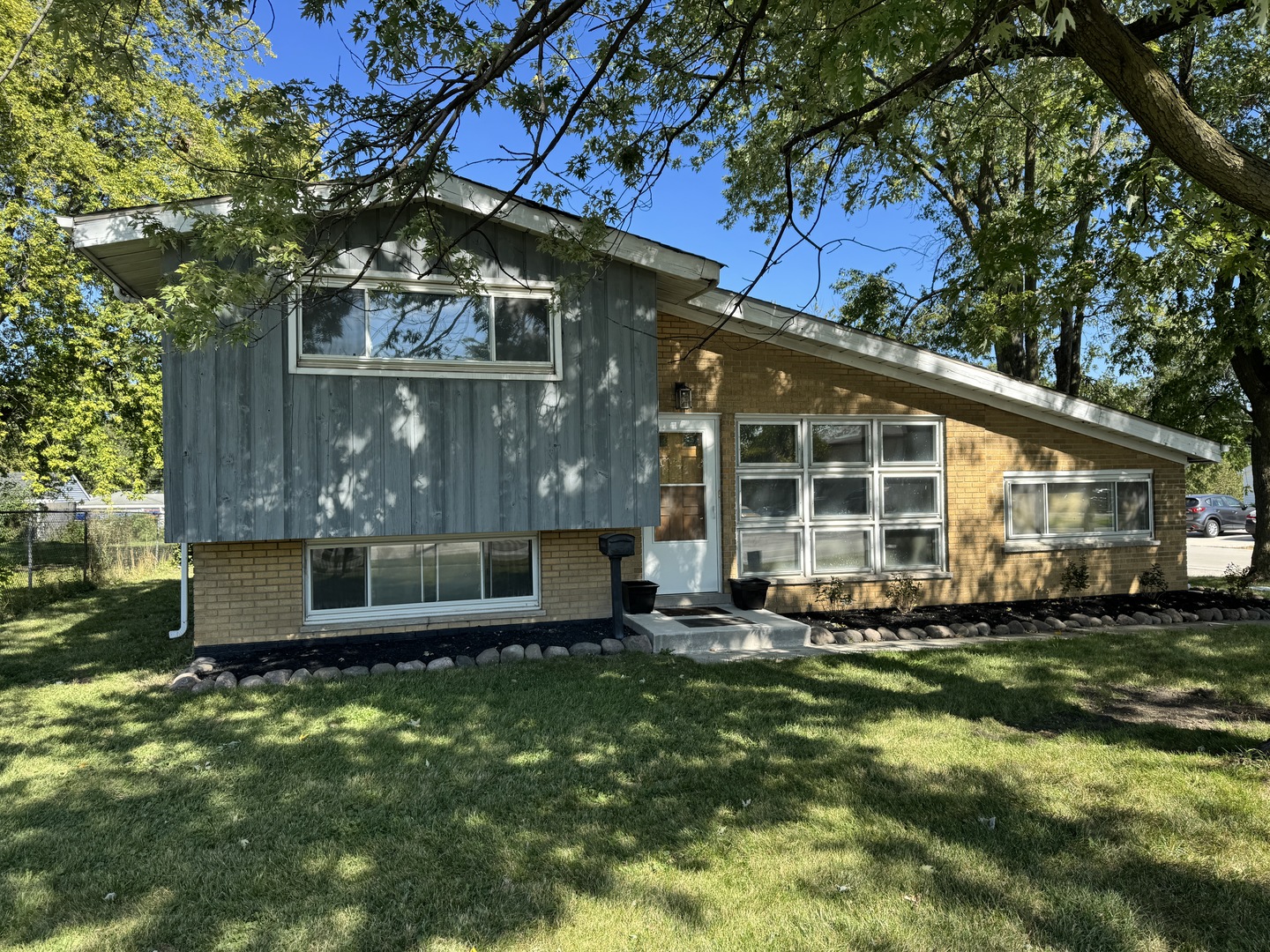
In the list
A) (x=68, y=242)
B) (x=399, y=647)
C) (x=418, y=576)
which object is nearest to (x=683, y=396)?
(x=418, y=576)

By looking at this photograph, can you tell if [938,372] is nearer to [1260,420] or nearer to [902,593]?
[902,593]

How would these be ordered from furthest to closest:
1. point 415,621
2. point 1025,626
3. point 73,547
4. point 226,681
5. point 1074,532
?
point 73,547, point 1074,532, point 1025,626, point 415,621, point 226,681

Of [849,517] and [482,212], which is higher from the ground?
[482,212]

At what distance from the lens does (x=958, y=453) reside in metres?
10.8

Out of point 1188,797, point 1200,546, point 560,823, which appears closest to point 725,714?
point 560,823

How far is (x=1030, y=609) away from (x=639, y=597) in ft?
18.4

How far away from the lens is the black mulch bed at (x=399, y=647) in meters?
7.34

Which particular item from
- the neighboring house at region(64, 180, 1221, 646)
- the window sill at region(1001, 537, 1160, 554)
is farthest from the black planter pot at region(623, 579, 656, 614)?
the window sill at region(1001, 537, 1160, 554)

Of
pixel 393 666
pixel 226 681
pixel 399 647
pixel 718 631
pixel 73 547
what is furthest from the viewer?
pixel 73 547

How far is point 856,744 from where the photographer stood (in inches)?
201

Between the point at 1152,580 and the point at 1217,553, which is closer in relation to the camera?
the point at 1152,580

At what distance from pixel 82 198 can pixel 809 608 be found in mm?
16857

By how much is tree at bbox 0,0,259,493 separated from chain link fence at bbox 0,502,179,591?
1.21m

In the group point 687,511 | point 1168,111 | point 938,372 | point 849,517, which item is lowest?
point 849,517
